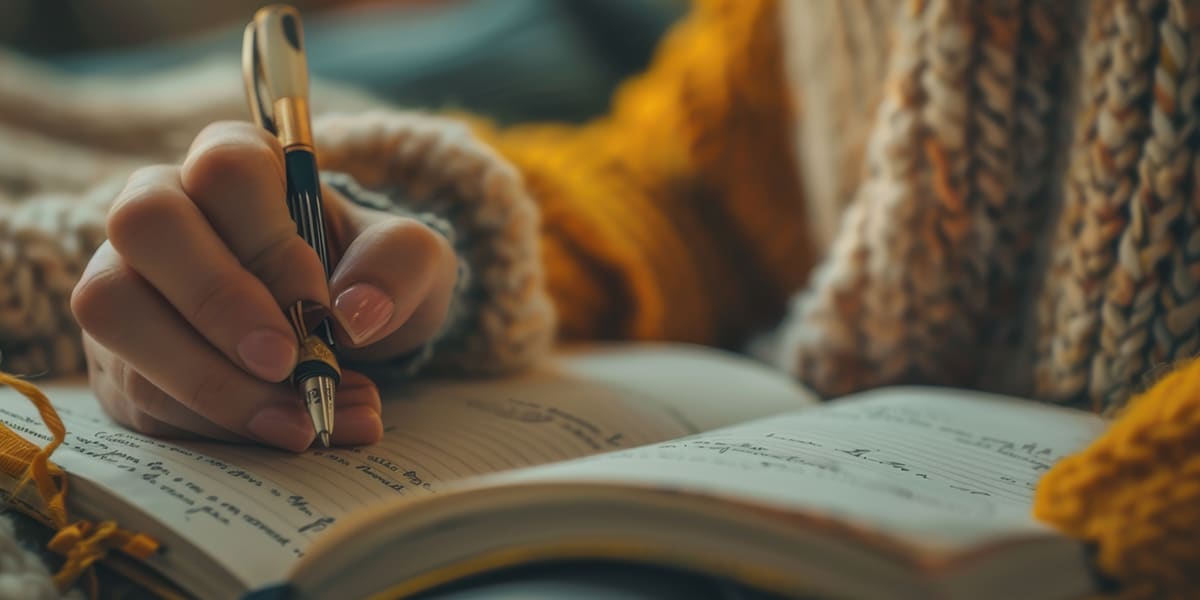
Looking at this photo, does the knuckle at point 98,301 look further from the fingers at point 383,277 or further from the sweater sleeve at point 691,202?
the sweater sleeve at point 691,202

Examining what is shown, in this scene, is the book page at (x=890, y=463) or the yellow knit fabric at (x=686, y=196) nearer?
the book page at (x=890, y=463)

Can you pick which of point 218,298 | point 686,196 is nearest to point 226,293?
point 218,298

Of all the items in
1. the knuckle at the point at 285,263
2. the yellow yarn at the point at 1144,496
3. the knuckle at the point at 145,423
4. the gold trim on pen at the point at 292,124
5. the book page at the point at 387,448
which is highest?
the gold trim on pen at the point at 292,124

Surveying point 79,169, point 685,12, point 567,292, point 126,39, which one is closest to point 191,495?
point 567,292

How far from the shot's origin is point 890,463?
1.10ft

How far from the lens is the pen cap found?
15.5 inches

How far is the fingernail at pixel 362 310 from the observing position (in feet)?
1.18

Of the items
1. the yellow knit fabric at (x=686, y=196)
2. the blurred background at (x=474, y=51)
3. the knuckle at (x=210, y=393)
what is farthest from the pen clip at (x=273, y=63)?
the blurred background at (x=474, y=51)

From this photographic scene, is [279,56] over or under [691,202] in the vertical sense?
over

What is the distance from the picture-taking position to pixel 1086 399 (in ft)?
1.64

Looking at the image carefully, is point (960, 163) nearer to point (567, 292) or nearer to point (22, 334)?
point (567, 292)

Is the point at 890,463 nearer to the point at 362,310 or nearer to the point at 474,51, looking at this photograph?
the point at 362,310

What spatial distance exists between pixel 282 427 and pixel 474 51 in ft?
2.37

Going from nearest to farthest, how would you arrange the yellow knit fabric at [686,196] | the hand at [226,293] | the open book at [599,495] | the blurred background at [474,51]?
the open book at [599,495]
the hand at [226,293]
the yellow knit fabric at [686,196]
the blurred background at [474,51]
